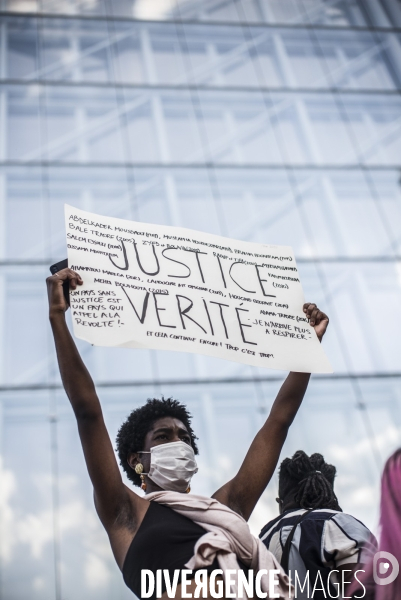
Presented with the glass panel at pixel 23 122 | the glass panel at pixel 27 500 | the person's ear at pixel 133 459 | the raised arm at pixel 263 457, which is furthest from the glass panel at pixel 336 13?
the person's ear at pixel 133 459

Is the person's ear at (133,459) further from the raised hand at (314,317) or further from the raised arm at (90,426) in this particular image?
the raised hand at (314,317)

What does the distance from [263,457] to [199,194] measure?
6.60 m

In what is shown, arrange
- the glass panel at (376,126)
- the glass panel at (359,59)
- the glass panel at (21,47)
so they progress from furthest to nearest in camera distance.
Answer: the glass panel at (359,59) → the glass panel at (376,126) → the glass panel at (21,47)

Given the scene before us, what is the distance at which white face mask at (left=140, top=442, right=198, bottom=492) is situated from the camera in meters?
2.07

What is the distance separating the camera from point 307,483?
2.58 meters

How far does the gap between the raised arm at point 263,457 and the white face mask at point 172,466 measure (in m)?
Result: 0.11

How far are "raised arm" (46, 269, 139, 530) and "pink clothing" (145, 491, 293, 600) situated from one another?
4.9 inches

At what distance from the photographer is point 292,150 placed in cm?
913

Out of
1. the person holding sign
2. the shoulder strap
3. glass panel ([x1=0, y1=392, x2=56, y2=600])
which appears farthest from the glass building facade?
the person holding sign

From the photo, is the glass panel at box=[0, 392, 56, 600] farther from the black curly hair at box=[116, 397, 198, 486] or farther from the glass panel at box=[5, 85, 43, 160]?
the black curly hair at box=[116, 397, 198, 486]

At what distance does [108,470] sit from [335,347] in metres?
6.12

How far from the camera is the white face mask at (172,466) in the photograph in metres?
2.07

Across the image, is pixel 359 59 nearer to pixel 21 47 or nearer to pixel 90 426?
pixel 21 47

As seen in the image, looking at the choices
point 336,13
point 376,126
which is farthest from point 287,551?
point 336,13
